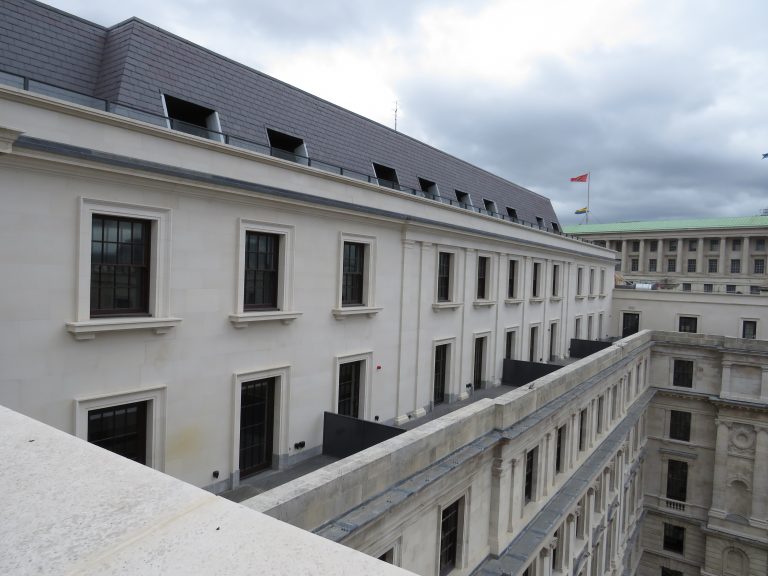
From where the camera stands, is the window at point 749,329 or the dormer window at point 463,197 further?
the window at point 749,329

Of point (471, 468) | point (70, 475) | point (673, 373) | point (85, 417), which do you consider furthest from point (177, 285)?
point (673, 373)

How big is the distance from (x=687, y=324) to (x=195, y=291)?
4791cm

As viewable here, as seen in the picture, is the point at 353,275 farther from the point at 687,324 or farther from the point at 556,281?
the point at 687,324

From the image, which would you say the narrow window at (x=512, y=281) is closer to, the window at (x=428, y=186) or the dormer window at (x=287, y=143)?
the window at (x=428, y=186)

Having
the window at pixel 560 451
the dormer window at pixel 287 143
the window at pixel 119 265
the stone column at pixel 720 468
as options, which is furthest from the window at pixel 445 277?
the stone column at pixel 720 468

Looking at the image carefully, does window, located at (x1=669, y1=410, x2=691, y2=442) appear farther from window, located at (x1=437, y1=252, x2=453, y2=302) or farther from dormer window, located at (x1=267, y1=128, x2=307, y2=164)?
dormer window, located at (x1=267, y1=128, x2=307, y2=164)

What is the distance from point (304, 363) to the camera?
48.9 ft

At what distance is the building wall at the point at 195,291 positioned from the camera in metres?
9.58

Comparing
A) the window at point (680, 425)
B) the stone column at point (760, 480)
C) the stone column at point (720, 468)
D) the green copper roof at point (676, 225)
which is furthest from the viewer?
the green copper roof at point (676, 225)

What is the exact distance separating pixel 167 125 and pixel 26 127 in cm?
348

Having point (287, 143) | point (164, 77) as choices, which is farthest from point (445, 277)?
point (164, 77)

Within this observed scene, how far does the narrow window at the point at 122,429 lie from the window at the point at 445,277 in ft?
44.1

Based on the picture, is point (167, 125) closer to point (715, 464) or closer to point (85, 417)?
point (85, 417)

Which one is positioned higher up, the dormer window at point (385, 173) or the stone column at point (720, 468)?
the dormer window at point (385, 173)
